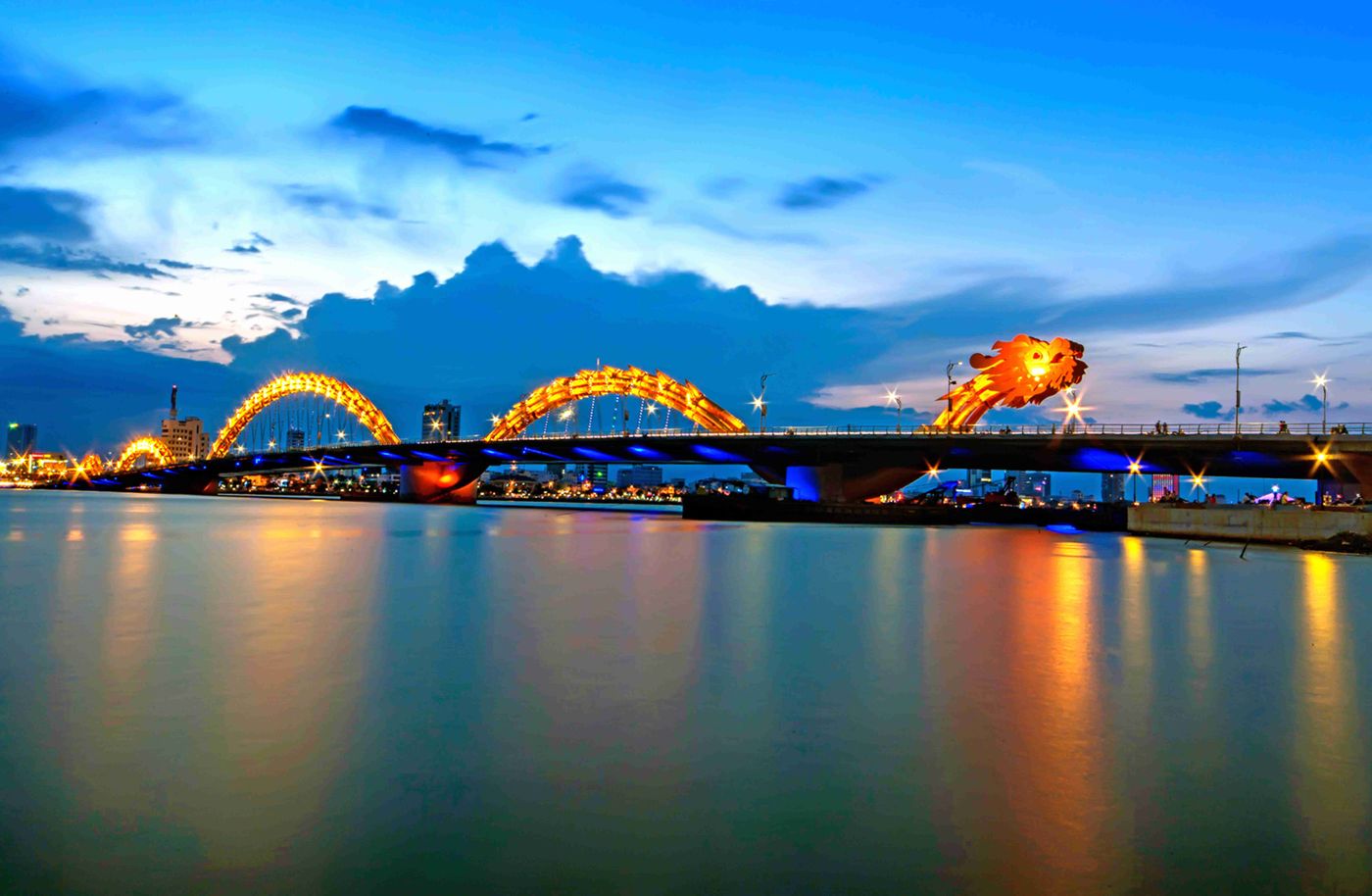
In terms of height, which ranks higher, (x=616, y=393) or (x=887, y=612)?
(x=616, y=393)

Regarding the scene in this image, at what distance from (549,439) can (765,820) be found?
92.2m

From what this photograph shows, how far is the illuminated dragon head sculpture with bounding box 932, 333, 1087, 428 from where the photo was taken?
85.1m

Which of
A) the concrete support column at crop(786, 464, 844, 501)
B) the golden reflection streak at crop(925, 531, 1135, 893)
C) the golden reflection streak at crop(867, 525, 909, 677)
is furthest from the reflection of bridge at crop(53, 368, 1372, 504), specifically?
the golden reflection streak at crop(925, 531, 1135, 893)

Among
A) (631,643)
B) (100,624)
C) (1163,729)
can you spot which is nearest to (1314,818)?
(1163,729)

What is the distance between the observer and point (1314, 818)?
765cm

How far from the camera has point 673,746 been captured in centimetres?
959

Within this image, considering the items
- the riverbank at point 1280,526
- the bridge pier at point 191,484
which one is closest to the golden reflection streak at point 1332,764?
the riverbank at point 1280,526

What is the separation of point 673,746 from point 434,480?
399 ft

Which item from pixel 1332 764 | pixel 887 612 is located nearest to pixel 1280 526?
pixel 887 612

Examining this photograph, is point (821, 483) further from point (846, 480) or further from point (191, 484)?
point (191, 484)

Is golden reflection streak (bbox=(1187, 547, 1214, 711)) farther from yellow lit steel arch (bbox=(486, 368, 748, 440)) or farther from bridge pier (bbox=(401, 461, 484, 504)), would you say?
bridge pier (bbox=(401, 461, 484, 504))

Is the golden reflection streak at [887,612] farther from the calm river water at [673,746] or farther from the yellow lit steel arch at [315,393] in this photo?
the yellow lit steel arch at [315,393]

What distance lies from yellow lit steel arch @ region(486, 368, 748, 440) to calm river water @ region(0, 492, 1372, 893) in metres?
87.9

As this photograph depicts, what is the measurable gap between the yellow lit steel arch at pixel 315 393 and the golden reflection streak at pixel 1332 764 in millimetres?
120969
